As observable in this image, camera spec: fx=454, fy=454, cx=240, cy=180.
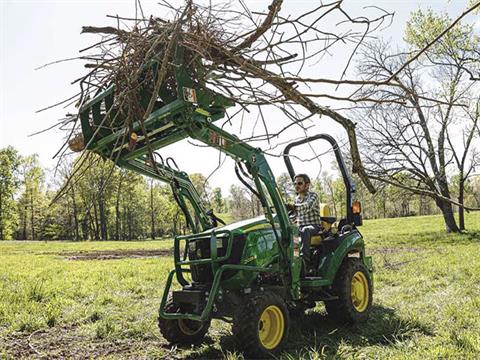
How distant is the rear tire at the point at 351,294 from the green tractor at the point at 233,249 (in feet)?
0.04

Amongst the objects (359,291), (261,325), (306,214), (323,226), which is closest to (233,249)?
(261,325)

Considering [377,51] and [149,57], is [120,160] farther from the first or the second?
[377,51]

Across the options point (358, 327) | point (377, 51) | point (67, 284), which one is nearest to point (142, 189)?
point (377, 51)

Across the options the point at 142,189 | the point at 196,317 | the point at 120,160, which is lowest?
the point at 196,317

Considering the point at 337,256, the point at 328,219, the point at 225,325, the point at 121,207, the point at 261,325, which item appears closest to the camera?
the point at 261,325

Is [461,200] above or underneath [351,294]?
above

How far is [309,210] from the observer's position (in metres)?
6.04

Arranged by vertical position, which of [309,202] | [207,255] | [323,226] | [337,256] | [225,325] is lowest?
[225,325]

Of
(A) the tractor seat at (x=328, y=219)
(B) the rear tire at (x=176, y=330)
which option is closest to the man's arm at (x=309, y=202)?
(A) the tractor seat at (x=328, y=219)

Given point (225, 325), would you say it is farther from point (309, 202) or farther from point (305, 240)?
point (309, 202)

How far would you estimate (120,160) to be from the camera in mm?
4832

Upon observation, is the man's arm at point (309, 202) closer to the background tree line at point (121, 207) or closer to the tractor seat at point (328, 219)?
the tractor seat at point (328, 219)

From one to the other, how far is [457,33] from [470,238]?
9578mm

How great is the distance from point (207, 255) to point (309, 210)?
1578mm
